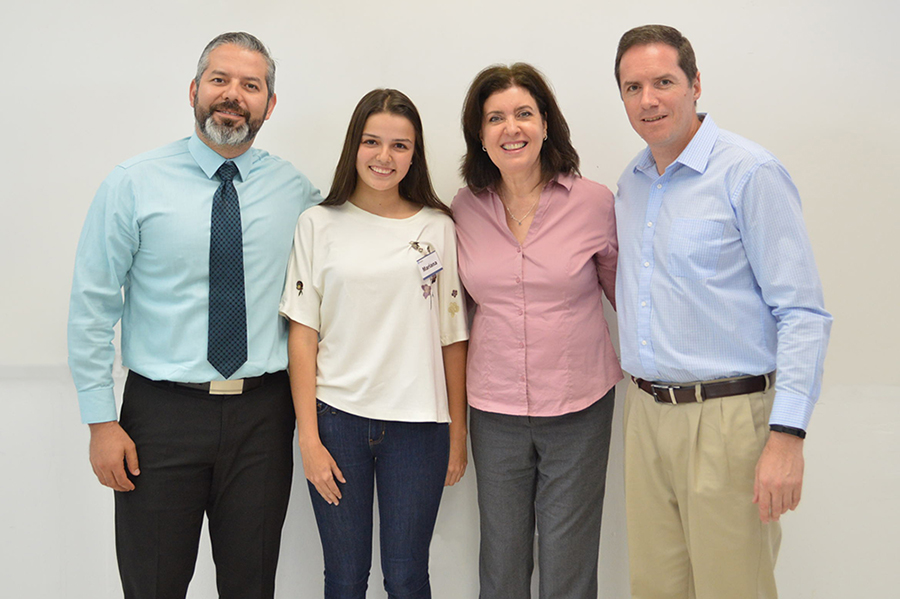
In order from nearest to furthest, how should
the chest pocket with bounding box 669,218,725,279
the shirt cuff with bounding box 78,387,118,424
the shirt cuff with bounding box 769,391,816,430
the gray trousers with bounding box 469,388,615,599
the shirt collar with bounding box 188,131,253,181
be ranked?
the shirt cuff with bounding box 769,391,816,430 → the chest pocket with bounding box 669,218,725,279 → the shirt cuff with bounding box 78,387,118,424 → the shirt collar with bounding box 188,131,253,181 → the gray trousers with bounding box 469,388,615,599

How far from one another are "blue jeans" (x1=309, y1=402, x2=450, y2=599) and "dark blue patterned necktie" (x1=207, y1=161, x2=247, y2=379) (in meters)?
0.32

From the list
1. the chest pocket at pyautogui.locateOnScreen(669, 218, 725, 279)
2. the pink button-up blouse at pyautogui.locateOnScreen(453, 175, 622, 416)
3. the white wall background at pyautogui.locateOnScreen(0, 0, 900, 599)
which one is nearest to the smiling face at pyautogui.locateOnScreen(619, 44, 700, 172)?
the chest pocket at pyautogui.locateOnScreen(669, 218, 725, 279)

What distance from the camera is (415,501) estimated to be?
6.30 ft

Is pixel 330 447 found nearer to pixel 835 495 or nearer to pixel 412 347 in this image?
pixel 412 347

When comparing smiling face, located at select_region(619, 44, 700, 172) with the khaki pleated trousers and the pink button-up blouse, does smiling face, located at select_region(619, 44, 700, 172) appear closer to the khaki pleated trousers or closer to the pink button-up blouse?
the pink button-up blouse

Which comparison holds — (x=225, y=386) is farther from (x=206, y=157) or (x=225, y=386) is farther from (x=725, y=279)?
(x=725, y=279)

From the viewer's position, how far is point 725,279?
1583 mm

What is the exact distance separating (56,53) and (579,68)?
2008 mm

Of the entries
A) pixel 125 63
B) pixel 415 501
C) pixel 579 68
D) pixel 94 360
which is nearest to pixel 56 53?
pixel 125 63

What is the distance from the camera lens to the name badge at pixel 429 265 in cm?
190

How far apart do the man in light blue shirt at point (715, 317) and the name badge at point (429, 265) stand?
587 millimetres

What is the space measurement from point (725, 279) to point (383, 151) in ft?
3.46

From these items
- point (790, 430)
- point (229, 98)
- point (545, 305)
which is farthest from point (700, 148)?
point (229, 98)

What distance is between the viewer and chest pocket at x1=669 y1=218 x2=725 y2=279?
62.0 inches
